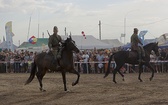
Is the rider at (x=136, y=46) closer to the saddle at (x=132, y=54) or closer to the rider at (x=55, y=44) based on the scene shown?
the saddle at (x=132, y=54)

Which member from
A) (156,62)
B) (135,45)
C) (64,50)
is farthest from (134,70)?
(64,50)

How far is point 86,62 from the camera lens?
27.3 meters

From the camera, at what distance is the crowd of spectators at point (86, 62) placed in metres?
26.6

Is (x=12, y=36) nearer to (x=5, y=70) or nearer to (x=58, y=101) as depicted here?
(x=5, y=70)

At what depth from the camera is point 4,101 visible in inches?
445

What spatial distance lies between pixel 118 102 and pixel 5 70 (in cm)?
2072

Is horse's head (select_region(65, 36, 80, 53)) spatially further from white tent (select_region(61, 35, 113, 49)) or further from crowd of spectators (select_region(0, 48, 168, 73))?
white tent (select_region(61, 35, 113, 49))

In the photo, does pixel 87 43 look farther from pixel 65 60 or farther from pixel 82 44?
pixel 65 60

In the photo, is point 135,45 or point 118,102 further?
point 135,45

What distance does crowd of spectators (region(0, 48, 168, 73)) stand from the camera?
2662cm

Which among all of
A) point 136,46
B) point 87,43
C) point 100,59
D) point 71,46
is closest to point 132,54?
point 136,46

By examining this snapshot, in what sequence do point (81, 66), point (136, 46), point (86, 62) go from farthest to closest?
point (81, 66) < point (86, 62) < point (136, 46)

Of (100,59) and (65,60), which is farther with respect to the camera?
(100,59)

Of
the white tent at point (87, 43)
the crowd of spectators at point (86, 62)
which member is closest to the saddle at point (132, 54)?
the crowd of spectators at point (86, 62)
